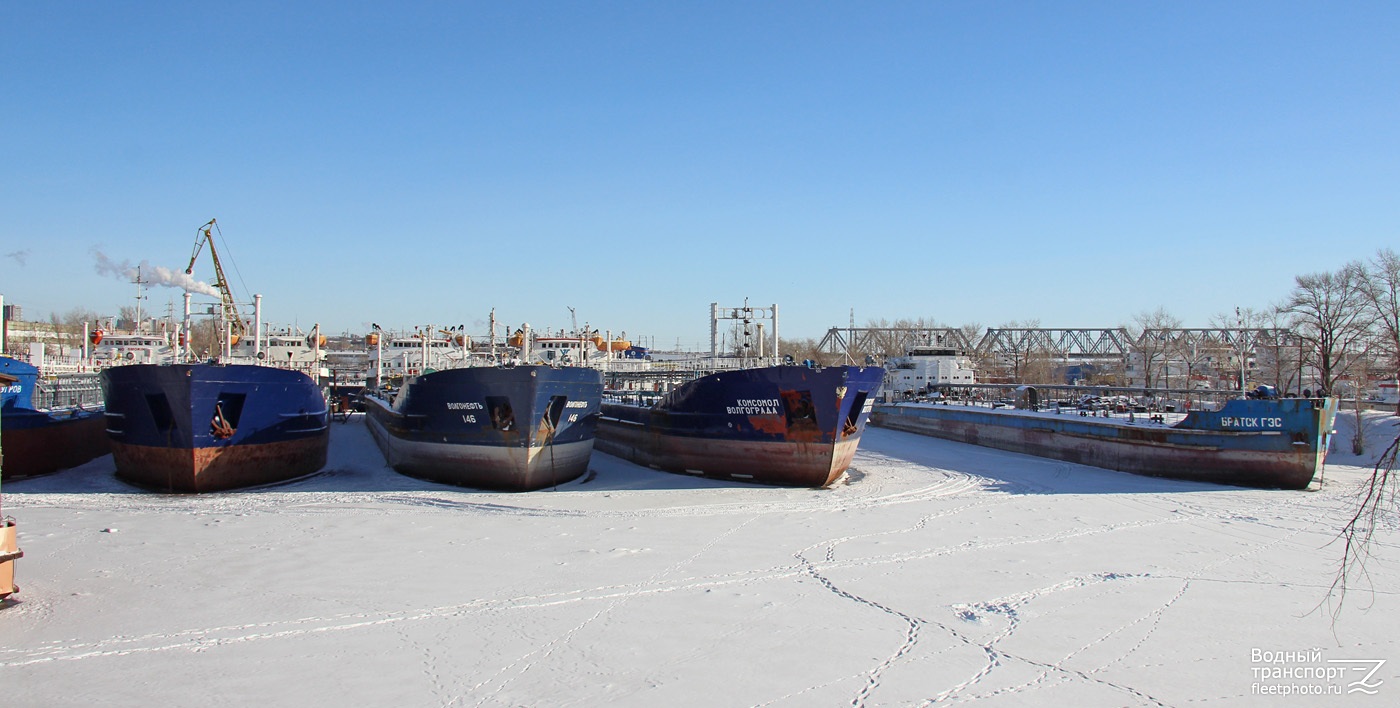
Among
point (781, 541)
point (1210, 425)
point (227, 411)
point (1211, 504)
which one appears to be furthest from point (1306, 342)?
point (227, 411)

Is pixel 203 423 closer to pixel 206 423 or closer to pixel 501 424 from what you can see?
pixel 206 423

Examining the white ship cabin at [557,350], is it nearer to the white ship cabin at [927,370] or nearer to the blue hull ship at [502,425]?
the blue hull ship at [502,425]

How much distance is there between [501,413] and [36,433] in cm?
1193

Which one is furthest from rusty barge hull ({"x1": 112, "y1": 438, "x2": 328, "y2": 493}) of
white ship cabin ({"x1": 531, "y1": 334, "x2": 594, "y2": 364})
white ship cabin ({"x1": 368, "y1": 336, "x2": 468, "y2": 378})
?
white ship cabin ({"x1": 368, "y1": 336, "x2": 468, "y2": 378})

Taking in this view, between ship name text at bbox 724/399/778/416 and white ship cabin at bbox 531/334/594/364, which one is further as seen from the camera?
white ship cabin at bbox 531/334/594/364

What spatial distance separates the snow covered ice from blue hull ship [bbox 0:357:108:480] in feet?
17.6

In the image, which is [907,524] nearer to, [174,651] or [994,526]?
[994,526]

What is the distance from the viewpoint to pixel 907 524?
13156mm

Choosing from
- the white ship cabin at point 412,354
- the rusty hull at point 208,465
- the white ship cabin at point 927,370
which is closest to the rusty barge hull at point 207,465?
the rusty hull at point 208,465

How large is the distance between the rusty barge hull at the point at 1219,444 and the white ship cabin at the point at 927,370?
23197 millimetres

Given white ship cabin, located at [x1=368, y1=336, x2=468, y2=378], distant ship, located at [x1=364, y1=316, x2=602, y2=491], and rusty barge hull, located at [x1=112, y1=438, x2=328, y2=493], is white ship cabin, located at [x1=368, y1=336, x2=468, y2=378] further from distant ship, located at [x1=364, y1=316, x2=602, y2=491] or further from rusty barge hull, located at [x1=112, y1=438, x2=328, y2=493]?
rusty barge hull, located at [x1=112, y1=438, x2=328, y2=493]

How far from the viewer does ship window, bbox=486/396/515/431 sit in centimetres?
1781

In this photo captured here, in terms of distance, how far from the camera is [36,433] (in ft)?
64.0

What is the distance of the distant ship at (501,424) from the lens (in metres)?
17.8
